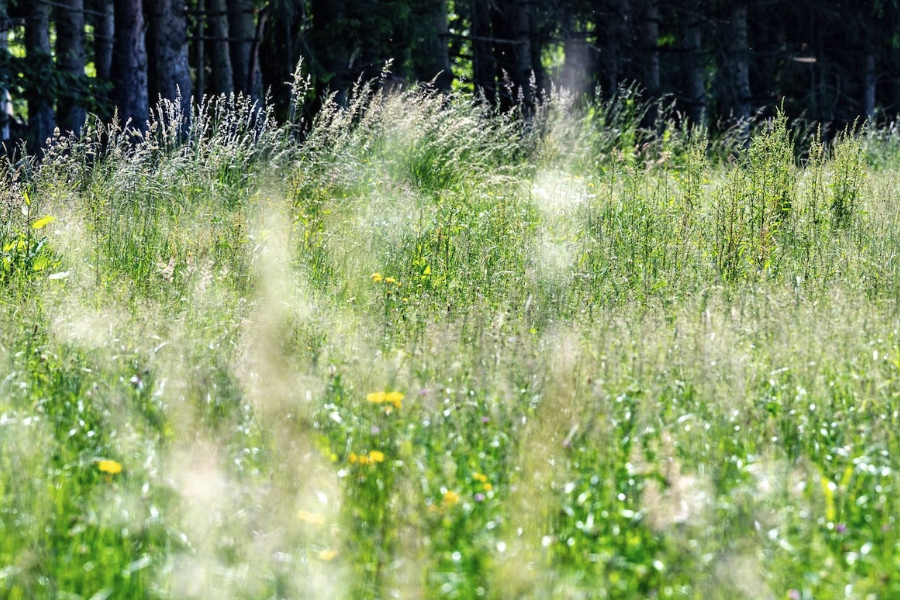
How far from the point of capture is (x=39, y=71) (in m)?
11.1

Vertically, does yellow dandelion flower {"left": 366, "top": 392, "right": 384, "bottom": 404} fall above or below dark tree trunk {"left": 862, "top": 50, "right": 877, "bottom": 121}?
below

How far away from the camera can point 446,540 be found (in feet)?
8.40

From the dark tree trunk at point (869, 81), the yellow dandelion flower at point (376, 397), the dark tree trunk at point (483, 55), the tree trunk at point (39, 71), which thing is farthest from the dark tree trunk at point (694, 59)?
the yellow dandelion flower at point (376, 397)

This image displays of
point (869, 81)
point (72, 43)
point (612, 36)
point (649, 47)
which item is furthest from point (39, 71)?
point (869, 81)

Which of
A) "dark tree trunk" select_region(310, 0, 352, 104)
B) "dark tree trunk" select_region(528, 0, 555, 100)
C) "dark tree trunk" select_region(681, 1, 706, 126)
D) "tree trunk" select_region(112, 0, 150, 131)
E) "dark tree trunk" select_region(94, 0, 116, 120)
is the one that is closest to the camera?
"tree trunk" select_region(112, 0, 150, 131)

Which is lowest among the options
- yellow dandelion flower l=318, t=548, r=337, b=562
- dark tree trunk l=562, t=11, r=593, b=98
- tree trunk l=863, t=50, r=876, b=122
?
yellow dandelion flower l=318, t=548, r=337, b=562

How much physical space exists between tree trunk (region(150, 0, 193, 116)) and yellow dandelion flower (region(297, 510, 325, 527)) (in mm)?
9339

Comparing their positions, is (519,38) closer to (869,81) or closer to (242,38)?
(242,38)

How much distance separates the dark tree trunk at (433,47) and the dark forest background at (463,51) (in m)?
0.04

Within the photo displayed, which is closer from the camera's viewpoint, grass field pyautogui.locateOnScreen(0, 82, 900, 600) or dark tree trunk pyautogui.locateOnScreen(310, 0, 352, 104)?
grass field pyautogui.locateOnScreen(0, 82, 900, 600)

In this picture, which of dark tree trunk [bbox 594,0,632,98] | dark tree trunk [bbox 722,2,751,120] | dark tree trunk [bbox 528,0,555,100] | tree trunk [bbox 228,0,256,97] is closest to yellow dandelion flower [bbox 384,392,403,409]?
tree trunk [bbox 228,0,256,97]

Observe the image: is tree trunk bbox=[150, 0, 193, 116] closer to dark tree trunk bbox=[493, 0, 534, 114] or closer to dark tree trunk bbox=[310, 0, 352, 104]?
dark tree trunk bbox=[310, 0, 352, 104]

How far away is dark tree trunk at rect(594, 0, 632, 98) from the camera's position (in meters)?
18.2

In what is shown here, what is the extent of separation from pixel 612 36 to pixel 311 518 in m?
17.3
